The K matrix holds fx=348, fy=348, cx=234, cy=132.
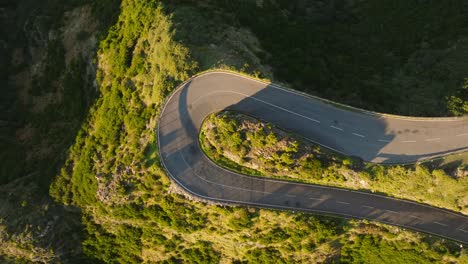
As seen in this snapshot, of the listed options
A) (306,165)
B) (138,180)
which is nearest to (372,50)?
(306,165)

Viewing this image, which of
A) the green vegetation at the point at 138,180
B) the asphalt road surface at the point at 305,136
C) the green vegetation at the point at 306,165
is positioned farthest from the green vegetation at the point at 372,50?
the green vegetation at the point at 306,165

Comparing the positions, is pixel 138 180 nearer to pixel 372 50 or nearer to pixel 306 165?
pixel 306 165

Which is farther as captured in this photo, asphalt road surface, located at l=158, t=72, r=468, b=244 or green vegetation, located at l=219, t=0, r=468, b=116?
Result: green vegetation, located at l=219, t=0, r=468, b=116

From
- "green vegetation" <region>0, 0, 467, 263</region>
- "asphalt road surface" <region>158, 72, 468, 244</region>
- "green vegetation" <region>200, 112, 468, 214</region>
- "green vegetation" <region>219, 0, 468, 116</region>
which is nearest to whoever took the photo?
"green vegetation" <region>200, 112, 468, 214</region>

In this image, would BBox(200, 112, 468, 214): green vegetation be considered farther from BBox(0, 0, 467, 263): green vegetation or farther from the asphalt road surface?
the asphalt road surface

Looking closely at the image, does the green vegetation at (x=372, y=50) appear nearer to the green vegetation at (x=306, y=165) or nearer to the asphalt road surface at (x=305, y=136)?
the asphalt road surface at (x=305, y=136)

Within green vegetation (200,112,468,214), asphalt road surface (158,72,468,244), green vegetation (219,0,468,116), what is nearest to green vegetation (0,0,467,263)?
green vegetation (200,112,468,214)
